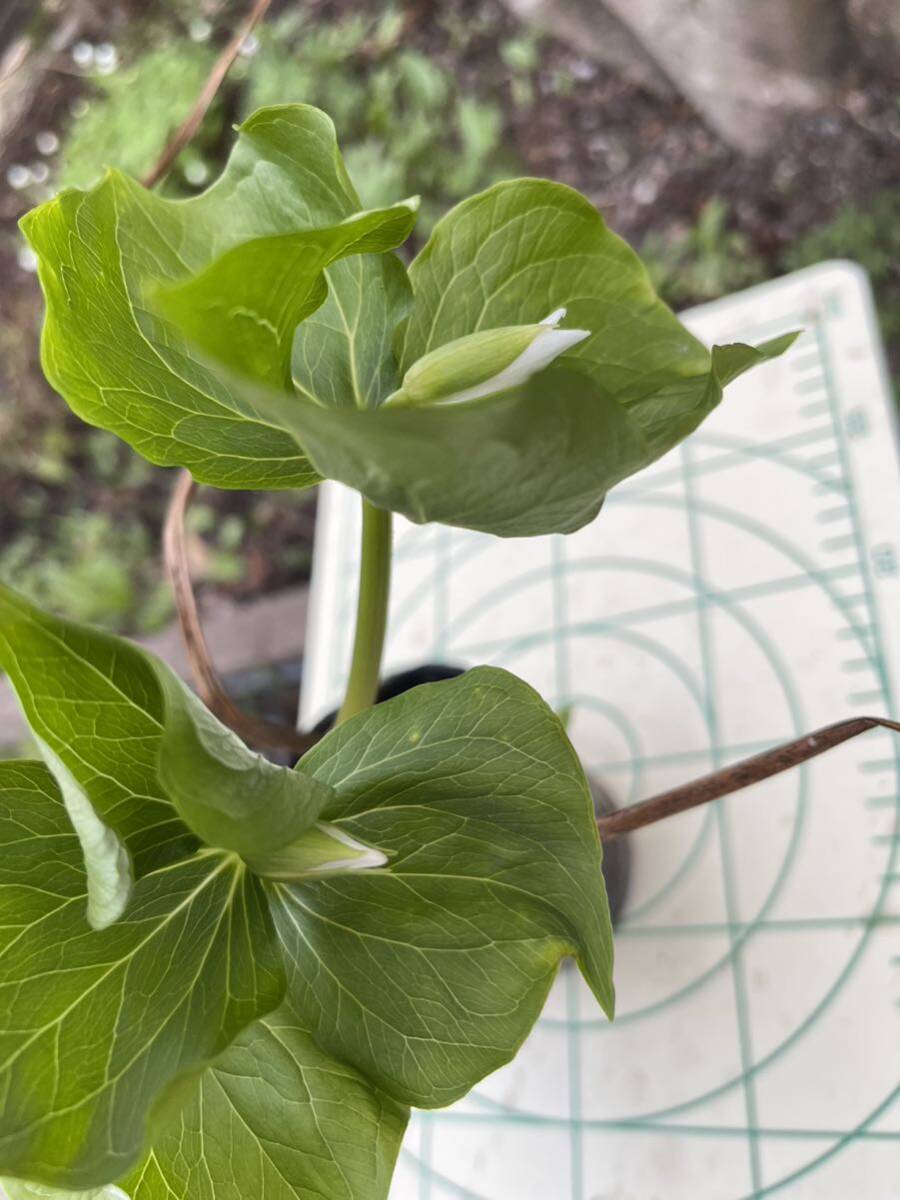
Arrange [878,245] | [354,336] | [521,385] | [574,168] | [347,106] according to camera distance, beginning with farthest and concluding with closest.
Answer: [347,106]
[574,168]
[878,245]
[354,336]
[521,385]

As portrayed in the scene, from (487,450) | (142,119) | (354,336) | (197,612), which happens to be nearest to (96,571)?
(142,119)

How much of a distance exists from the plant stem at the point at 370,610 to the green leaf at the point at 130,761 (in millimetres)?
101

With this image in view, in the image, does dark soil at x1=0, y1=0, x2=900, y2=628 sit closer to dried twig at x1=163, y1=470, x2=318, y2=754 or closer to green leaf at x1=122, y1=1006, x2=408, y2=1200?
dried twig at x1=163, y1=470, x2=318, y2=754

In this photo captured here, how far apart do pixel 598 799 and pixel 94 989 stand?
0.84 ft

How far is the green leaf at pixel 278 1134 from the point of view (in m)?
0.32

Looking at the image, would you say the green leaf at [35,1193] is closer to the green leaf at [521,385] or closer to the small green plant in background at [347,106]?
the green leaf at [521,385]

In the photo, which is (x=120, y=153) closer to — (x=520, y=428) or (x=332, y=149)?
(x=332, y=149)

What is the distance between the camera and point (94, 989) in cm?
29

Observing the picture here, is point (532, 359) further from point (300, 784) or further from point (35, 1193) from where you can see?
point (35, 1193)

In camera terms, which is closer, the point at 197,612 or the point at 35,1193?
the point at 35,1193

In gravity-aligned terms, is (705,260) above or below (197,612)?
below

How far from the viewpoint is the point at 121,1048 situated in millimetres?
287

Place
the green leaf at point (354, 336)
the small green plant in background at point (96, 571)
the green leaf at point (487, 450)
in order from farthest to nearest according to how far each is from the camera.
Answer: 1. the small green plant in background at point (96, 571)
2. the green leaf at point (354, 336)
3. the green leaf at point (487, 450)

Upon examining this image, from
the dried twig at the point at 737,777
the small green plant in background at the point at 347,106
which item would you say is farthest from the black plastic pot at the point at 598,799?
the small green plant in background at the point at 347,106
